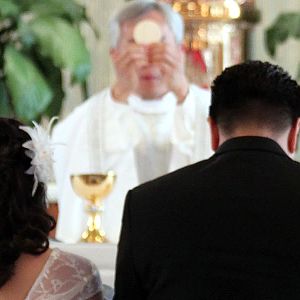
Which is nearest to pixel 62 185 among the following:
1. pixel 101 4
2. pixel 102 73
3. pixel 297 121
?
pixel 102 73

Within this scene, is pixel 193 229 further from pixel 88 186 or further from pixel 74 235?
pixel 74 235

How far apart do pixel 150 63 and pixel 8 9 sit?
2.92 ft

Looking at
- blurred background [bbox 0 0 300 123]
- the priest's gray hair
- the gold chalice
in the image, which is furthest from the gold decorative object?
the gold chalice

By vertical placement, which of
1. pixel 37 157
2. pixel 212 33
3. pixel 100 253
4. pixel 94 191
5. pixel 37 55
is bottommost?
pixel 100 253

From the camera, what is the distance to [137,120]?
4332 millimetres

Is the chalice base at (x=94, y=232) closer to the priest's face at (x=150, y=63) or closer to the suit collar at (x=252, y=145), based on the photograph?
the priest's face at (x=150, y=63)

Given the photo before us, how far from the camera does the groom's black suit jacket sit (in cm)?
167

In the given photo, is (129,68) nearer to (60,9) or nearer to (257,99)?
(60,9)

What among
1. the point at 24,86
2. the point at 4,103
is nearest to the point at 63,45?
the point at 24,86

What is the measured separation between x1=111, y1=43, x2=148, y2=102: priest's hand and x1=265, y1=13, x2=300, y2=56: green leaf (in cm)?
90

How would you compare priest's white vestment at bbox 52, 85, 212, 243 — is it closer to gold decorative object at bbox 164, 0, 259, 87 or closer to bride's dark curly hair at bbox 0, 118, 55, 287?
gold decorative object at bbox 164, 0, 259, 87

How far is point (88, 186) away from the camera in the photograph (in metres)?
3.64

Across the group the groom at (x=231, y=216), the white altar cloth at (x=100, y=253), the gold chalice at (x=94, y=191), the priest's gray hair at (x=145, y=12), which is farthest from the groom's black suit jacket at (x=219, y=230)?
the priest's gray hair at (x=145, y=12)

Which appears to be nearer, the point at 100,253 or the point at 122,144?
the point at 100,253
